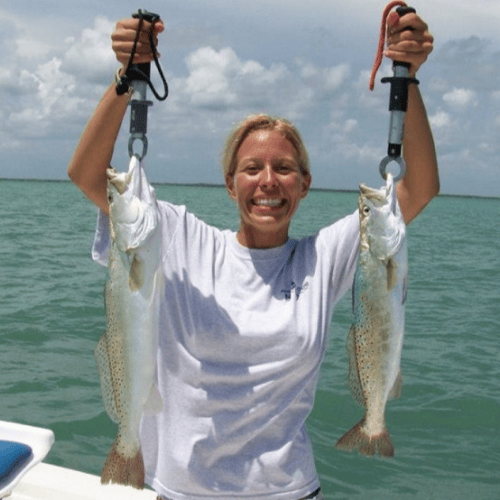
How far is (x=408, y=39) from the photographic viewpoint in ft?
9.80

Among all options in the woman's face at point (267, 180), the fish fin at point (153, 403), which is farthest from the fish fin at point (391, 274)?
the fish fin at point (153, 403)

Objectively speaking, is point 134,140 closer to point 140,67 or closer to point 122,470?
point 140,67

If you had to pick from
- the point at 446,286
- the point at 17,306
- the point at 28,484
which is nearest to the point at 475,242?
the point at 446,286

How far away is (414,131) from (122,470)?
1.97 m

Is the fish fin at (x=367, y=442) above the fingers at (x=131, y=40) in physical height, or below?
below

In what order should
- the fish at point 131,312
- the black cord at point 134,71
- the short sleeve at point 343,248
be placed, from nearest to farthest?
1. the fish at point 131,312
2. the black cord at point 134,71
3. the short sleeve at point 343,248

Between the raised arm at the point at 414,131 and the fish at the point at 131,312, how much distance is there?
1.16 metres

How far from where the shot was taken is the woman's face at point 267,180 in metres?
3.15

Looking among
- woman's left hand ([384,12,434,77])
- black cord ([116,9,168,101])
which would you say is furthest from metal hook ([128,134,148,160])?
woman's left hand ([384,12,434,77])

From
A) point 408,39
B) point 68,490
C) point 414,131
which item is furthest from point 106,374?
point 68,490

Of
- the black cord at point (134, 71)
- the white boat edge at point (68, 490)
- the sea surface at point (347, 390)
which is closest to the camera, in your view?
the black cord at point (134, 71)

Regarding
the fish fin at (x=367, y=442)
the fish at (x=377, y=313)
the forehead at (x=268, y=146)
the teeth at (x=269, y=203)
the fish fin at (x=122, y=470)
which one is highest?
the forehead at (x=268, y=146)

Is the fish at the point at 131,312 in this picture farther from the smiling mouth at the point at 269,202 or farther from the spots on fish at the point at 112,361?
the smiling mouth at the point at 269,202

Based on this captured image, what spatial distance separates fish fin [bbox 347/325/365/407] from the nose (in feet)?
2.39
